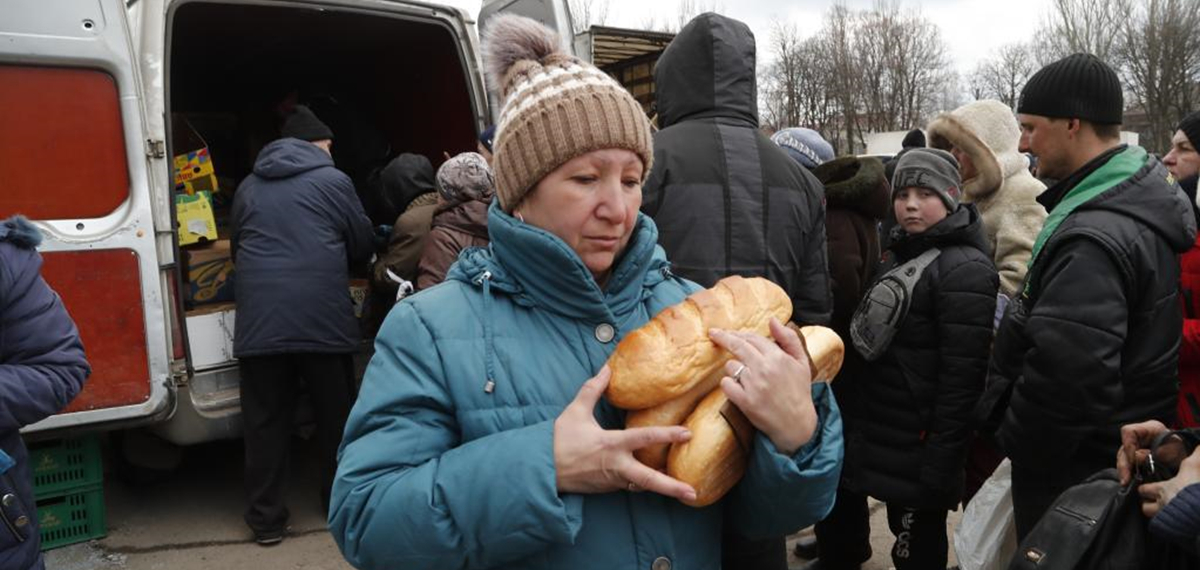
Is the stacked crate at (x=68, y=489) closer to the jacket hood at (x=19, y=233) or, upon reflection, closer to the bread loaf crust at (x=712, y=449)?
the jacket hood at (x=19, y=233)

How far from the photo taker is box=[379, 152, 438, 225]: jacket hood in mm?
4891

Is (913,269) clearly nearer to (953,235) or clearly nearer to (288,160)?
(953,235)

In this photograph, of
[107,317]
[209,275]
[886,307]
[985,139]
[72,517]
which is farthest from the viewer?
[209,275]

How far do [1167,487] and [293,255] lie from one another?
371cm

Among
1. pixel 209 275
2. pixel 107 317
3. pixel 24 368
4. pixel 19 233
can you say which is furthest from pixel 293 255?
pixel 24 368

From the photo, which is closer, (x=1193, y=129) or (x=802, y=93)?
(x=1193, y=129)

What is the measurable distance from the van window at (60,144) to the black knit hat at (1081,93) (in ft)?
12.2

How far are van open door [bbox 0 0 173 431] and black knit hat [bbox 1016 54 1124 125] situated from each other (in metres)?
3.64

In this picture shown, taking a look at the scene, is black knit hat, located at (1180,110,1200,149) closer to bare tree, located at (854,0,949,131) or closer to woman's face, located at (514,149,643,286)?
woman's face, located at (514,149,643,286)

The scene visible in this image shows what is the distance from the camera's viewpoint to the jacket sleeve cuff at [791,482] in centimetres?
134

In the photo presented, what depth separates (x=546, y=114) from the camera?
147 cm

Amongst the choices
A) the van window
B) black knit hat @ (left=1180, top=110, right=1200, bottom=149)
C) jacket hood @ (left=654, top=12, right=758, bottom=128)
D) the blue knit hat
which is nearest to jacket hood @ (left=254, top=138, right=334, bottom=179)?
the van window

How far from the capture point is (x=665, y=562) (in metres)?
1.38

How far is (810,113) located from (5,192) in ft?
136
